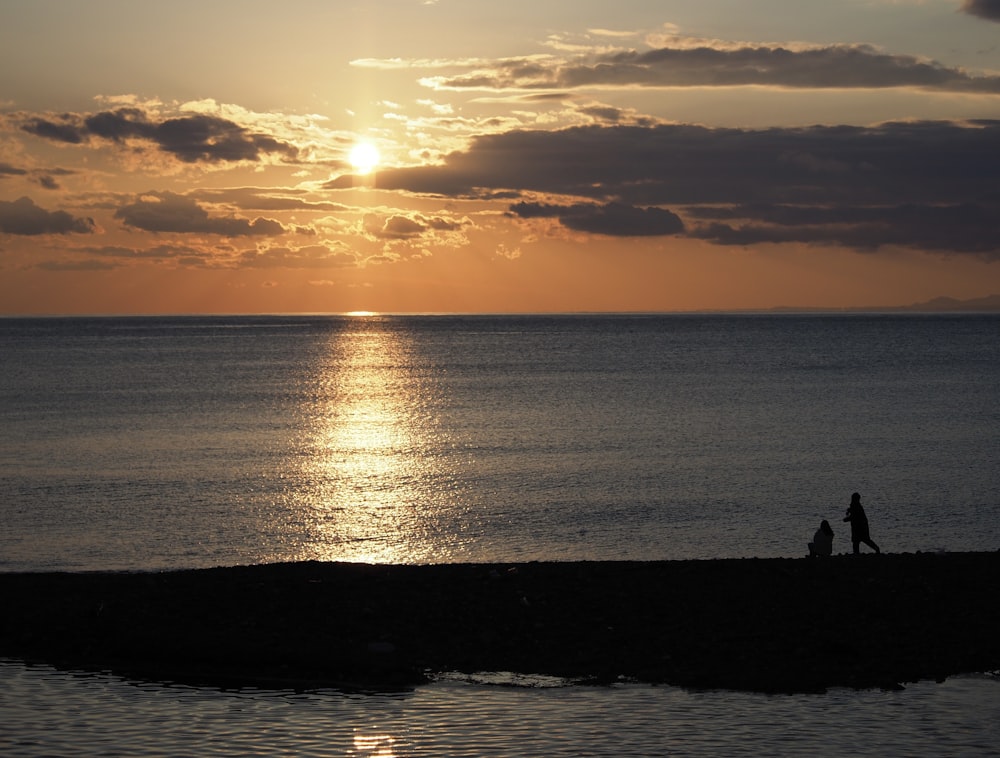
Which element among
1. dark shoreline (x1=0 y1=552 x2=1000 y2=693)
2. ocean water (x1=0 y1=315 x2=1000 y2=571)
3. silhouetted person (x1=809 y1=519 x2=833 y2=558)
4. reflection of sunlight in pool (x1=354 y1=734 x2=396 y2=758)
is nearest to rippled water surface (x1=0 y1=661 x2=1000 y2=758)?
reflection of sunlight in pool (x1=354 y1=734 x2=396 y2=758)

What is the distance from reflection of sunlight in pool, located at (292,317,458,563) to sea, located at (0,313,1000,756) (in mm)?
189

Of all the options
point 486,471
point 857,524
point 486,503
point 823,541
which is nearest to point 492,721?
point 823,541

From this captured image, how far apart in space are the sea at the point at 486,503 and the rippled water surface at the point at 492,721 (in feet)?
0.17

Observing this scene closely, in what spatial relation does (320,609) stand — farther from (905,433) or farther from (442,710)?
(905,433)

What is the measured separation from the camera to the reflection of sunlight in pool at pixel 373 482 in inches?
1403

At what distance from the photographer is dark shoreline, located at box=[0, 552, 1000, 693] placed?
19.3 m

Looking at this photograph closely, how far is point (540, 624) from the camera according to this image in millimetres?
21250

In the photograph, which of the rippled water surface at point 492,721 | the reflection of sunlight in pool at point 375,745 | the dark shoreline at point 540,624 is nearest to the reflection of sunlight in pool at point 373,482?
the dark shoreline at point 540,624

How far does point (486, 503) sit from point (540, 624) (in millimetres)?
21128

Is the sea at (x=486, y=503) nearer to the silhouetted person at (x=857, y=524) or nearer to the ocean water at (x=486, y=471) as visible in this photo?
the ocean water at (x=486, y=471)

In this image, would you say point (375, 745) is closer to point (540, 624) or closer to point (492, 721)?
point (492, 721)

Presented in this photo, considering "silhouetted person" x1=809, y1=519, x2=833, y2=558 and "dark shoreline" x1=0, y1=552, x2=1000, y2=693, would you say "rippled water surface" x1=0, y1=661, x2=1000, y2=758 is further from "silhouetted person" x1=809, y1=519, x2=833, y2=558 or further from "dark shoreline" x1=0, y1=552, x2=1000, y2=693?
"silhouetted person" x1=809, y1=519, x2=833, y2=558

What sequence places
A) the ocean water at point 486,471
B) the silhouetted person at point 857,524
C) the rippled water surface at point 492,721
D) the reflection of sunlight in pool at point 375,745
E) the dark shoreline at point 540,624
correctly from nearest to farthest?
the reflection of sunlight in pool at point 375,745 < the rippled water surface at point 492,721 < the dark shoreline at point 540,624 < the silhouetted person at point 857,524 < the ocean water at point 486,471

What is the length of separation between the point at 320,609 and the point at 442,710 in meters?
5.26
